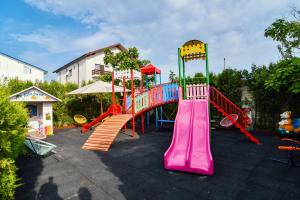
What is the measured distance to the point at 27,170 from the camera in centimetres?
532

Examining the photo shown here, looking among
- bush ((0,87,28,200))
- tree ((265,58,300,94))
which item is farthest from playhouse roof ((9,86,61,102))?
tree ((265,58,300,94))

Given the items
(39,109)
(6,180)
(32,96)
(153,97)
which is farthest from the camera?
(39,109)

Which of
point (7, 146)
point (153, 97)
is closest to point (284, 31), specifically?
→ point (153, 97)

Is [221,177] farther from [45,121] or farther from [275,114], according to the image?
[45,121]

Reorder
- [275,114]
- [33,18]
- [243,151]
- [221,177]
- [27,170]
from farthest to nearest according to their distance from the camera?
[33,18] → [275,114] → [243,151] → [27,170] → [221,177]

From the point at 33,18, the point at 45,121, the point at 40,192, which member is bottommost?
the point at 40,192

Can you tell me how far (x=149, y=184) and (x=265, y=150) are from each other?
499 cm

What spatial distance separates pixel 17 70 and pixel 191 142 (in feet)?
98.9

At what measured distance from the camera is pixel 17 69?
1069 inches

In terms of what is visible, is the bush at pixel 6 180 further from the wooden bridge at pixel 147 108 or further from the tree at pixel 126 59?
the tree at pixel 126 59

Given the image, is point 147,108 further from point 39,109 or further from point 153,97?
point 39,109

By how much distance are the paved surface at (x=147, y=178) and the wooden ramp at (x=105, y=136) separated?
636mm

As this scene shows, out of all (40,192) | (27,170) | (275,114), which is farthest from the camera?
(275,114)

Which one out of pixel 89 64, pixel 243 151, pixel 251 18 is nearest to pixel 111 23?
pixel 251 18
